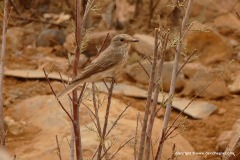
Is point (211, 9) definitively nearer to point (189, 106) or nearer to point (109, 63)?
point (189, 106)

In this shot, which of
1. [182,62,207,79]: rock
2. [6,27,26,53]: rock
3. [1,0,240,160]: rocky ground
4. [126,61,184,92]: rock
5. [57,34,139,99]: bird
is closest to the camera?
[57,34,139,99]: bird

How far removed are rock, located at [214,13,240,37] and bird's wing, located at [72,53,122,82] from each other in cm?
589

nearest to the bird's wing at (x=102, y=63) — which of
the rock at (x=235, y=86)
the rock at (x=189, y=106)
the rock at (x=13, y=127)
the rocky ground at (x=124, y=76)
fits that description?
the rocky ground at (x=124, y=76)

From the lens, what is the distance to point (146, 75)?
23.6 feet

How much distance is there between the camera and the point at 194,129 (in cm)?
616

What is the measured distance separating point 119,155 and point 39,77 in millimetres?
3289

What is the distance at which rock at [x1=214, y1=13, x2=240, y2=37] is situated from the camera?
27.7ft

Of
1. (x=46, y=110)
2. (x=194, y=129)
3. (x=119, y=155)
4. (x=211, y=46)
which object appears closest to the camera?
(x=119, y=155)

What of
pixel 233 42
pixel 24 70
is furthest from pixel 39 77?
pixel 233 42

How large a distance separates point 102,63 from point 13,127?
124 inches

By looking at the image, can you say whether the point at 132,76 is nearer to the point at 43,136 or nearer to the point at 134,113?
the point at 134,113

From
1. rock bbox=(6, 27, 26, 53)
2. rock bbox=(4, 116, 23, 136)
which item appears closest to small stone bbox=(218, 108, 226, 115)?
rock bbox=(4, 116, 23, 136)

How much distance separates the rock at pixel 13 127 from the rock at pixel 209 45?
3.15 m

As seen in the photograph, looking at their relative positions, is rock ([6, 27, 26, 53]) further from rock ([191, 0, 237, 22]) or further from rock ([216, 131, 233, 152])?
rock ([216, 131, 233, 152])
